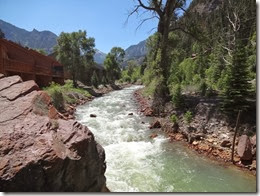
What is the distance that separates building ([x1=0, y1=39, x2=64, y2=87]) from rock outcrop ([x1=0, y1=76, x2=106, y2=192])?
9924 mm

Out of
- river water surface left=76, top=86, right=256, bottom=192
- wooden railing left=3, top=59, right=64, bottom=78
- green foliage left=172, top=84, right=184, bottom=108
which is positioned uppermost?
wooden railing left=3, top=59, right=64, bottom=78

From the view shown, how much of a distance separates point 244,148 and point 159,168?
2.33m

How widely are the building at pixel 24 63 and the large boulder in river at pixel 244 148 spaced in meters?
12.5

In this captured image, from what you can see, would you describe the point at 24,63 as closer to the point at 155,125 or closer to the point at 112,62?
the point at 155,125

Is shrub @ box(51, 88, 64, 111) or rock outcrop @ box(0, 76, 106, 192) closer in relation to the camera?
rock outcrop @ box(0, 76, 106, 192)

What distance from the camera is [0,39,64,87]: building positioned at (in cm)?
1486

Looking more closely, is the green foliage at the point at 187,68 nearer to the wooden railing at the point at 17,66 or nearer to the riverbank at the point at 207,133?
the riverbank at the point at 207,133

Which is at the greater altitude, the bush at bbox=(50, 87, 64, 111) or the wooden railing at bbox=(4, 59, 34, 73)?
the wooden railing at bbox=(4, 59, 34, 73)

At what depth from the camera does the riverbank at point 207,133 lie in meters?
6.91

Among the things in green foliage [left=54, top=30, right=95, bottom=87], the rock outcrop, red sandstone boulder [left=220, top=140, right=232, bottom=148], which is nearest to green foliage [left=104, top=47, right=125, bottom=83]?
green foliage [left=54, top=30, right=95, bottom=87]

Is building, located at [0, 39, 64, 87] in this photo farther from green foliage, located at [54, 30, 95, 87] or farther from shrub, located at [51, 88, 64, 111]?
shrub, located at [51, 88, 64, 111]

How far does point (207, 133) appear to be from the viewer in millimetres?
8773

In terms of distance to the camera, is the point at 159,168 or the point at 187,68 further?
the point at 187,68

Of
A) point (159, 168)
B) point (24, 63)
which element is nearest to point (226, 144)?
point (159, 168)
